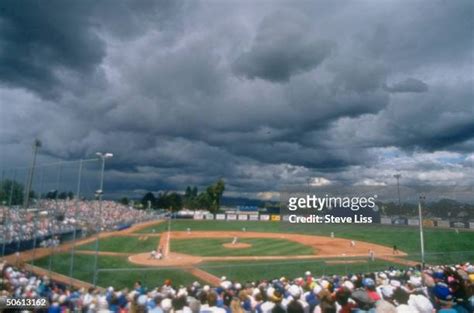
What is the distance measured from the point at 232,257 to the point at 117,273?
1095 centimetres

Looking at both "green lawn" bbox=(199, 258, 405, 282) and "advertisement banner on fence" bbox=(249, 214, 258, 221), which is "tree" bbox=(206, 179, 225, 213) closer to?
"advertisement banner on fence" bbox=(249, 214, 258, 221)

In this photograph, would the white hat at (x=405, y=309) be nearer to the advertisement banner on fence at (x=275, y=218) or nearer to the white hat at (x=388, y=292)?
the white hat at (x=388, y=292)

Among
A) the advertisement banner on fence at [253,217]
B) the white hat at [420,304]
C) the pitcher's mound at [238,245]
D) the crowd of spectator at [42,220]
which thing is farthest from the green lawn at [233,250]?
the advertisement banner on fence at [253,217]

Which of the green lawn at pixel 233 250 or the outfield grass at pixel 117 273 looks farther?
the green lawn at pixel 233 250

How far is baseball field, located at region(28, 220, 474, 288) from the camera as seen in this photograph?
23.5 metres

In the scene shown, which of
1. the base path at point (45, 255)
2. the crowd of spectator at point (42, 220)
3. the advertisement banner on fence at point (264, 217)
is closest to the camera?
the base path at point (45, 255)

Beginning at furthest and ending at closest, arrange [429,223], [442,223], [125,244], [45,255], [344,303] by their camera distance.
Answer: [429,223] → [442,223] → [125,244] → [45,255] → [344,303]

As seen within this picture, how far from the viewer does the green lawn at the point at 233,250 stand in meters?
35.1

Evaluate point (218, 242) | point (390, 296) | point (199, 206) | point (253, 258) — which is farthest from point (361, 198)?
point (199, 206)

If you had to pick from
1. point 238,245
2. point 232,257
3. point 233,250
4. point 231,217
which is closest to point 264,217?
point 231,217

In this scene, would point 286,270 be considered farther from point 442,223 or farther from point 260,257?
point 442,223

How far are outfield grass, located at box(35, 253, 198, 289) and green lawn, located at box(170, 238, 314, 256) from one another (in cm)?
855

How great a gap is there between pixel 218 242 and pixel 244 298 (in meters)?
34.9

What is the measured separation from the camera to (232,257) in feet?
106
